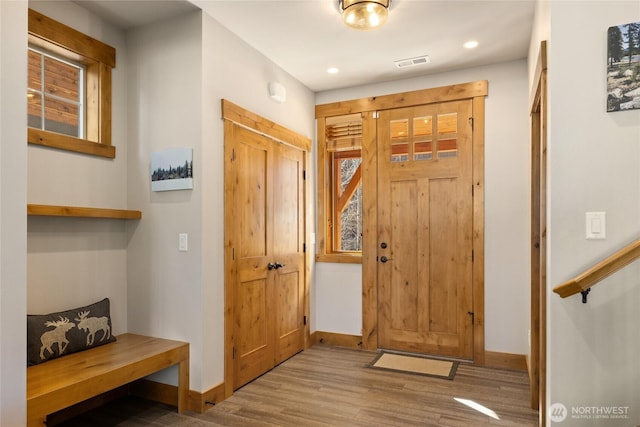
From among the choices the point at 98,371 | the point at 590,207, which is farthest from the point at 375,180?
the point at 98,371

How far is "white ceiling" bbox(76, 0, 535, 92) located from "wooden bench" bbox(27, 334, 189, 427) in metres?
2.31

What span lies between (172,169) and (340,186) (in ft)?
7.71

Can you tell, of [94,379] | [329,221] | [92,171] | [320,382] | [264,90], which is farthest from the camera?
[329,221]

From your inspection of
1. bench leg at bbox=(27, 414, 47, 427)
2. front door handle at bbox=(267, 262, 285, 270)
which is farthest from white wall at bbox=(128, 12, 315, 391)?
bench leg at bbox=(27, 414, 47, 427)

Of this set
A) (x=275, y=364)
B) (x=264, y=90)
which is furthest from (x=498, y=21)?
(x=275, y=364)

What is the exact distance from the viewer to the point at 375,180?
4.18 metres

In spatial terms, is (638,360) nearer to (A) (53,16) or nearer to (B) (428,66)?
(B) (428,66)

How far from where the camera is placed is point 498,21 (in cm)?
300

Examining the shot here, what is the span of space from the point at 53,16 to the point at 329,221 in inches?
120

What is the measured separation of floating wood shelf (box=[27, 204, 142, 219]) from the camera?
2.38 meters

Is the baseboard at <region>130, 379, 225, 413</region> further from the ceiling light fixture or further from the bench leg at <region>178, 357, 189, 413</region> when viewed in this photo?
the ceiling light fixture

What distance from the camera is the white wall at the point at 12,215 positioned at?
70.6 inches

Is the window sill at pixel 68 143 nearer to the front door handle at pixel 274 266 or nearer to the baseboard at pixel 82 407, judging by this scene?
the front door handle at pixel 274 266

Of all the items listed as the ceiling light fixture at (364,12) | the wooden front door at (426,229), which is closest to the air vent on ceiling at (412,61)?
the wooden front door at (426,229)
